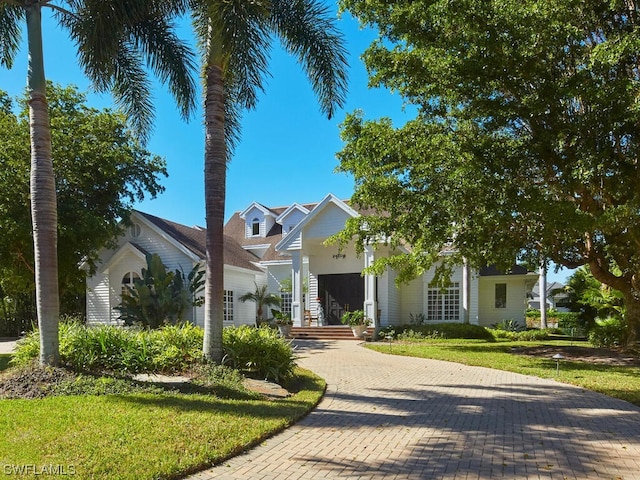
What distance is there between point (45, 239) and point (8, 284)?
685 inches

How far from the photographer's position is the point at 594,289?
69.8ft

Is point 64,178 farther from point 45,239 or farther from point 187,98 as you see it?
point 45,239

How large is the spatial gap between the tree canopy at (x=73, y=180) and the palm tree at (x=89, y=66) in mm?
7412

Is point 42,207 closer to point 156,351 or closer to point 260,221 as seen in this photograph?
point 156,351

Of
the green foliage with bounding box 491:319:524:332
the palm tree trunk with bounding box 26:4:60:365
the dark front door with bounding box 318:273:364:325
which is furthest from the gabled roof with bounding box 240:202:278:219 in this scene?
the palm tree trunk with bounding box 26:4:60:365

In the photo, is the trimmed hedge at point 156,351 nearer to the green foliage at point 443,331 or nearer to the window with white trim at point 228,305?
the green foliage at point 443,331

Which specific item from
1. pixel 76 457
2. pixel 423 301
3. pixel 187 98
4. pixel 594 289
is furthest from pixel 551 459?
pixel 423 301

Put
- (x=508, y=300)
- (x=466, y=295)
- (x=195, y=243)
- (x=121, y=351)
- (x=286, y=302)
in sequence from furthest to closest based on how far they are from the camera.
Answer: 1. (x=286, y=302)
2. (x=508, y=300)
3. (x=466, y=295)
4. (x=195, y=243)
5. (x=121, y=351)

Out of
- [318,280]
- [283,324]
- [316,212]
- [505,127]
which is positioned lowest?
[283,324]

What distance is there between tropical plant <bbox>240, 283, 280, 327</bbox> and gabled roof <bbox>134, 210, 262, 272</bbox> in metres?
1.37

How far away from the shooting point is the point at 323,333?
77.0 feet

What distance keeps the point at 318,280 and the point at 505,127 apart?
14155 millimetres

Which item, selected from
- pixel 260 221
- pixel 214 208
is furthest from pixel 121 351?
pixel 260 221

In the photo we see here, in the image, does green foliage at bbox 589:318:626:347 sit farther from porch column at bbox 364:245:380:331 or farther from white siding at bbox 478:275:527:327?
porch column at bbox 364:245:380:331
